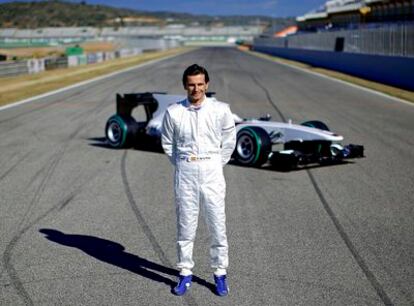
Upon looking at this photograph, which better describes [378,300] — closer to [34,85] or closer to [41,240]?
[41,240]

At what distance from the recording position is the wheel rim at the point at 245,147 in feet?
32.8

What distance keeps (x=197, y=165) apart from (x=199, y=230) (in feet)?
6.63

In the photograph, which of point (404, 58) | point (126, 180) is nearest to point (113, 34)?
point (404, 58)

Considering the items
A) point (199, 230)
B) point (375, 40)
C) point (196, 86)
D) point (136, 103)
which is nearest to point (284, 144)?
point (136, 103)

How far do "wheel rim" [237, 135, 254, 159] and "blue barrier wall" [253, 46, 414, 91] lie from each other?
49.7ft

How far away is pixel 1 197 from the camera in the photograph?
27.3 ft

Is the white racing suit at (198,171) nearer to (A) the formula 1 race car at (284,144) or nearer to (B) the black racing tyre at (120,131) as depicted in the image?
(A) the formula 1 race car at (284,144)

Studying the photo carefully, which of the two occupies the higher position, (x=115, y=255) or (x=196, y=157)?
(x=196, y=157)

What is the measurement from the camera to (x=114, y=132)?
12.0 meters

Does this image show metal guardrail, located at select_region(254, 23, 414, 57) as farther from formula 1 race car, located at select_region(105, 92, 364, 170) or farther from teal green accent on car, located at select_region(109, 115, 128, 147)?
teal green accent on car, located at select_region(109, 115, 128, 147)

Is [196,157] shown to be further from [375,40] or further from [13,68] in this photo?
[13,68]

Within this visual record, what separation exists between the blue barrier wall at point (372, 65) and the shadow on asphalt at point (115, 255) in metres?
19.3

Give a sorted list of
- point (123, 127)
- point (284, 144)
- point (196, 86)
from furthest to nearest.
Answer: point (123, 127) < point (284, 144) < point (196, 86)

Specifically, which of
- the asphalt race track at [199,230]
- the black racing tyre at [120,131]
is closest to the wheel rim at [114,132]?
the black racing tyre at [120,131]
